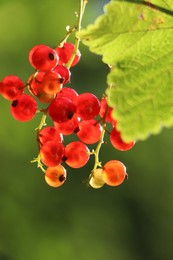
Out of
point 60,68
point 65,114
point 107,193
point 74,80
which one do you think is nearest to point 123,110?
point 65,114

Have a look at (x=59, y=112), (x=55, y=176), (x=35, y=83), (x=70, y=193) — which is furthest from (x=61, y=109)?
(x=70, y=193)

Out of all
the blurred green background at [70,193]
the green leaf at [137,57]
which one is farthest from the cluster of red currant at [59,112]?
the blurred green background at [70,193]

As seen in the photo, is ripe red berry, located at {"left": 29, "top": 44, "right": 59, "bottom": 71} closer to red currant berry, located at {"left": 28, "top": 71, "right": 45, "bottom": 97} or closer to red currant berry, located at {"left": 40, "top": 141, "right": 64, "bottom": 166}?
red currant berry, located at {"left": 28, "top": 71, "right": 45, "bottom": 97}

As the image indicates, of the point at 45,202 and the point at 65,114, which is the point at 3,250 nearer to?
the point at 45,202

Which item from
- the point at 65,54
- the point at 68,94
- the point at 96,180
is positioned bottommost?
the point at 96,180

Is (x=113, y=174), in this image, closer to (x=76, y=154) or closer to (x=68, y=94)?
(x=76, y=154)

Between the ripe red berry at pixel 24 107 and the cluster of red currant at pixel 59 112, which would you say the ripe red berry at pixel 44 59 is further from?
the ripe red berry at pixel 24 107
